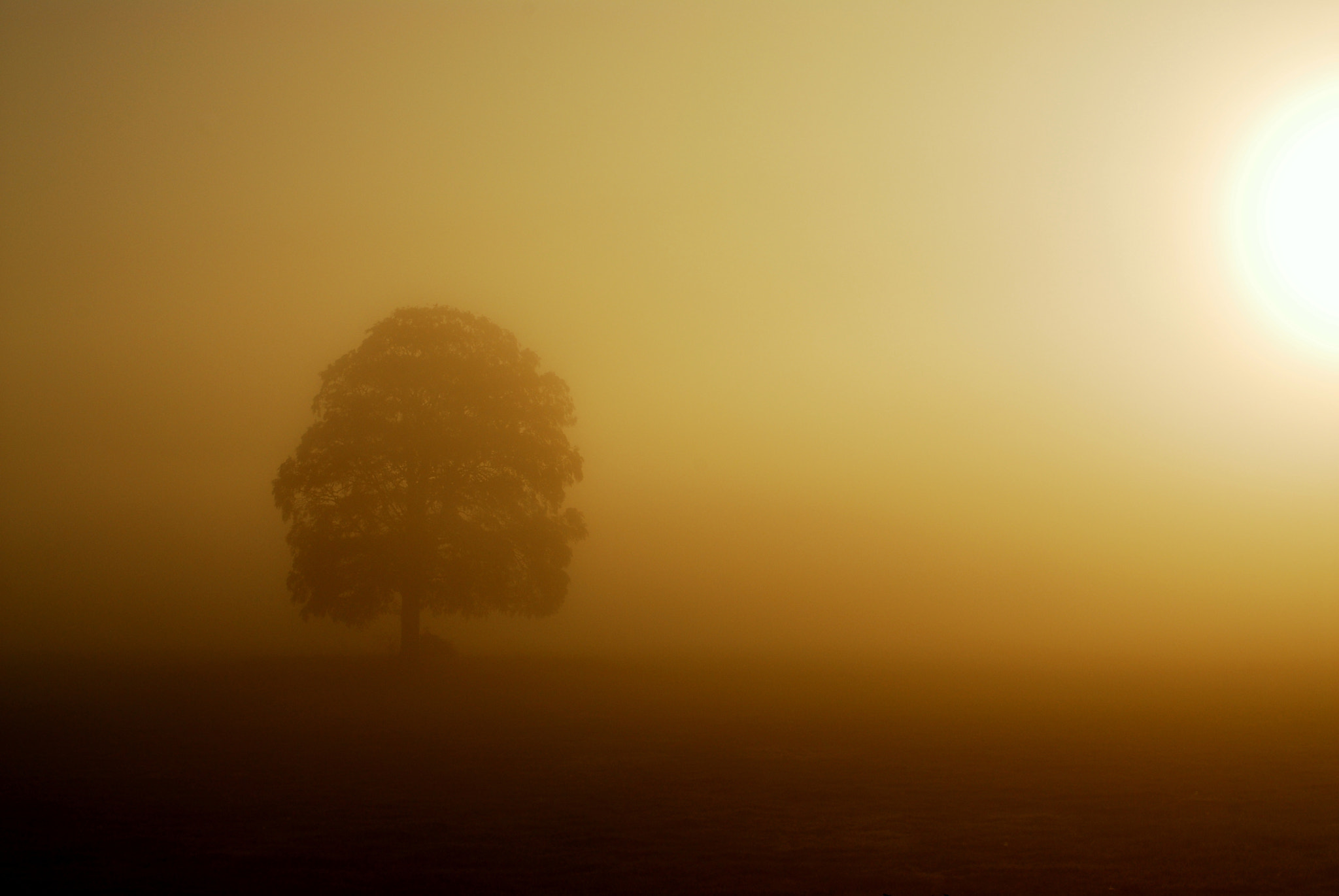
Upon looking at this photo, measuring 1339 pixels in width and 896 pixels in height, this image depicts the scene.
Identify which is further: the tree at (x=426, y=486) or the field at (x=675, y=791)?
the tree at (x=426, y=486)

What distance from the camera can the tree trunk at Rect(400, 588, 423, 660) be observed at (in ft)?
126

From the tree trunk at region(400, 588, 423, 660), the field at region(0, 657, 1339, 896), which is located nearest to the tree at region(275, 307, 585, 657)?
the tree trunk at region(400, 588, 423, 660)

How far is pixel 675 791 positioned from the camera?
17.4m

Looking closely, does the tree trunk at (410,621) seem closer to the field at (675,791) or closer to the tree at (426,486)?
the tree at (426,486)

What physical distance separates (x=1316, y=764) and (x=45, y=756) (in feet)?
78.7

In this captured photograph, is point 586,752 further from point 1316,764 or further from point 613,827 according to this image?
point 1316,764

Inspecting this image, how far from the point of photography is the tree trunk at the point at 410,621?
126 ft

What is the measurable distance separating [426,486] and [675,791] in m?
23.6

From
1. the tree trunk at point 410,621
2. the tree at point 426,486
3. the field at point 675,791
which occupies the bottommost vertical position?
the field at point 675,791

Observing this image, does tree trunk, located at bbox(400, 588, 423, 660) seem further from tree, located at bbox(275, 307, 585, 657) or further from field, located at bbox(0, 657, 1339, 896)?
field, located at bbox(0, 657, 1339, 896)

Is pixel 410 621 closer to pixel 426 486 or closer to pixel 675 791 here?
pixel 426 486

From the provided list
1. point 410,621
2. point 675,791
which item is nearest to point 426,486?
point 410,621

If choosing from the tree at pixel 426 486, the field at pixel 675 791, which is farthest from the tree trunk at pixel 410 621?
the field at pixel 675 791

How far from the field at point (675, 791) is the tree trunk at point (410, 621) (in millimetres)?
5018
